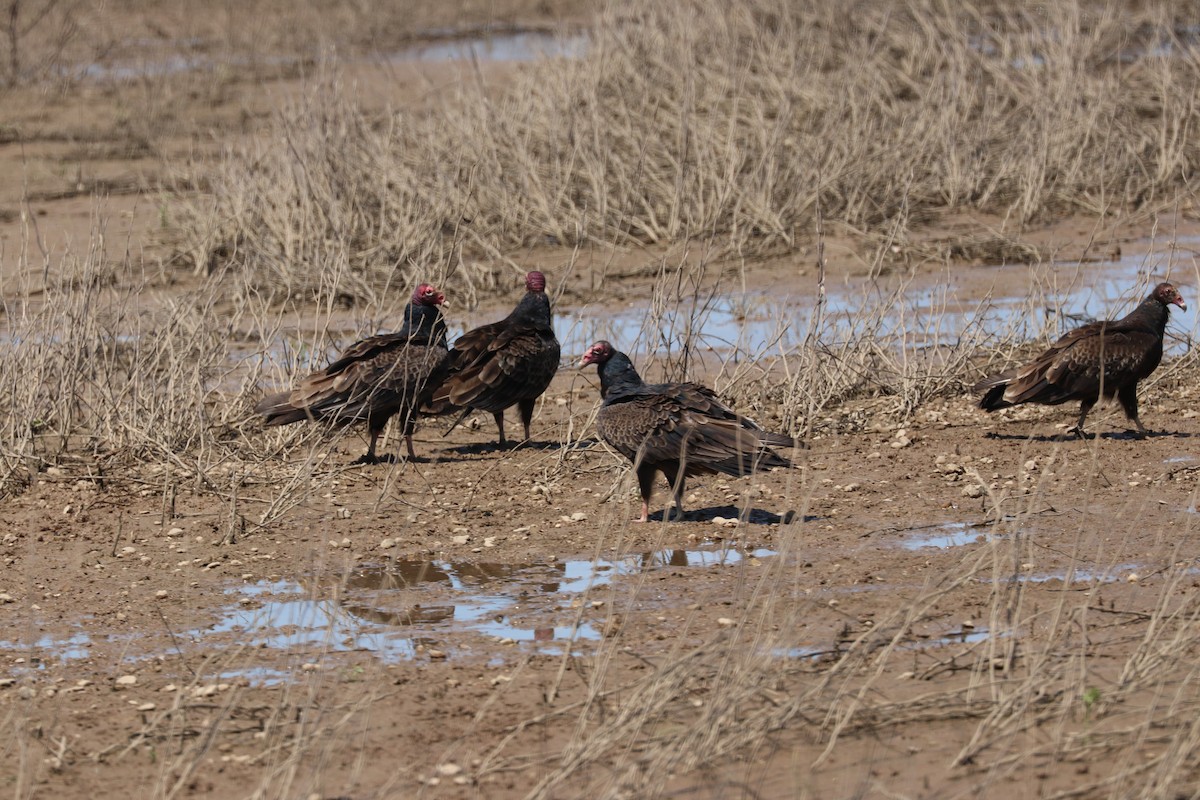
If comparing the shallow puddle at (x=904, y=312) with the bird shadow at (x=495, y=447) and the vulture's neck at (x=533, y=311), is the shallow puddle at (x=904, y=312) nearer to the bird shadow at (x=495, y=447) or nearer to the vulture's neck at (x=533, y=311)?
the vulture's neck at (x=533, y=311)

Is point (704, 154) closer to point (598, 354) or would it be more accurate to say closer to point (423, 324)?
point (423, 324)

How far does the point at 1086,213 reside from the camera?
12.8 meters

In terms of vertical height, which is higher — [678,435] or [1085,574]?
[678,435]

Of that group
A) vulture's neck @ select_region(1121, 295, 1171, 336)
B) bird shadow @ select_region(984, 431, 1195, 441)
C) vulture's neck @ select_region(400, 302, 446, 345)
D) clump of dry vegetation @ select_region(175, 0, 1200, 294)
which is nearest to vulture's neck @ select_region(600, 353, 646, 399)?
vulture's neck @ select_region(400, 302, 446, 345)

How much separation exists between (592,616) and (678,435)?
1141mm

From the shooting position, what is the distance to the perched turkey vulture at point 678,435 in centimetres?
675

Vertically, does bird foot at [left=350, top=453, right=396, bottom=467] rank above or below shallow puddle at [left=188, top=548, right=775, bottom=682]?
below

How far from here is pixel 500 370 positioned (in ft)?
27.1

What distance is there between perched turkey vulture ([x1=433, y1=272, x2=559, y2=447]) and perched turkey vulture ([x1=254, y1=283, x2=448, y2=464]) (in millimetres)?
91

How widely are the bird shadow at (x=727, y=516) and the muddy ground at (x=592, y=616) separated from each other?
4 centimetres

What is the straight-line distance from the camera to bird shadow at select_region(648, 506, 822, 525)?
22.8ft

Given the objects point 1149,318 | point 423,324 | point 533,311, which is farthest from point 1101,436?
point 423,324

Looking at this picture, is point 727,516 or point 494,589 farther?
point 727,516

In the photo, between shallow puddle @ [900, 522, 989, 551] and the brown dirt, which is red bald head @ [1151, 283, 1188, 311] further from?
shallow puddle @ [900, 522, 989, 551]
